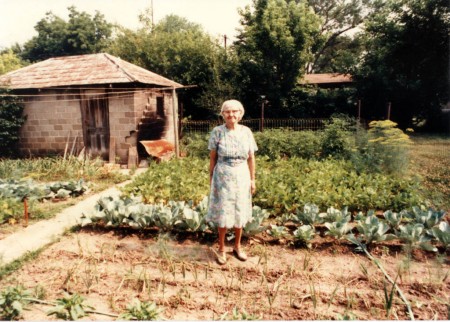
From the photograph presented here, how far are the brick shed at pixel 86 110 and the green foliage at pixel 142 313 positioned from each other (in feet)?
29.5

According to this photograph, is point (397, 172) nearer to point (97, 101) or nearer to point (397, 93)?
point (97, 101)

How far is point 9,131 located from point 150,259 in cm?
1089

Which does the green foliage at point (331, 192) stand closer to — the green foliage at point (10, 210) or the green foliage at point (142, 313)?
the green foliage at point (142, 313)

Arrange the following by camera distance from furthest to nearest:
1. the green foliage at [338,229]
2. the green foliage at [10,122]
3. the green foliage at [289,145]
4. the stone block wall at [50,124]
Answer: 1. the stone block wall at [50,124]
2. the green foliage at [10,122]
3. the green foliage at [289,145]
4. the green foliage at [338,229]

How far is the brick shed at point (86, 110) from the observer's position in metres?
11.5

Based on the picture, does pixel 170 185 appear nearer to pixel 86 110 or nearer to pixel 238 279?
pixel 238 279

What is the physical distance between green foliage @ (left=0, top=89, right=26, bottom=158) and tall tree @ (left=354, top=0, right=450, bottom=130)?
706 inches

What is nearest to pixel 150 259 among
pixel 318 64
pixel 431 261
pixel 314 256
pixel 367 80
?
pixel 314 256

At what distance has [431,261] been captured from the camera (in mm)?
3906

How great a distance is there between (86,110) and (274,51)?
10.5m

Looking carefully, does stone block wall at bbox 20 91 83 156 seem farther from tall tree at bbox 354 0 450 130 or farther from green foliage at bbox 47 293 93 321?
tall tree at bbox 354 0 450 130

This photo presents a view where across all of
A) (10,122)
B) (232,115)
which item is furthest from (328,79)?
(232,115)

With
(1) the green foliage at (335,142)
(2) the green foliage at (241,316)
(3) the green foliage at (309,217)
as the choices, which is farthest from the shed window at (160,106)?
(2) the green foliage at (241,316)

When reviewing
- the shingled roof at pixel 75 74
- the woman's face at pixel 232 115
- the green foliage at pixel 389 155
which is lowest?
the green foliage at pixel 389 155
